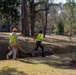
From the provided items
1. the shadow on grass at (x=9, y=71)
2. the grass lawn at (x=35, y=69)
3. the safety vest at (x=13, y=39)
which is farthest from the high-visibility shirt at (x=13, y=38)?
the shadow on grass at (x=9, y=71)

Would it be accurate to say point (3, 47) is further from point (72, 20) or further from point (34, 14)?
point (34, 14)

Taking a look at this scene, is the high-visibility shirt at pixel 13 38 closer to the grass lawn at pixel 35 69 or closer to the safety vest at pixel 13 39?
the safety vest at pixel 13 39

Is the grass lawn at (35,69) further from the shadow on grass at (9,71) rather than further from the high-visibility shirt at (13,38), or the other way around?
the high-visibility shirt at (13,38)

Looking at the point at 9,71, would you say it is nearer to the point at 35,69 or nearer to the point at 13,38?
the point at 35,69

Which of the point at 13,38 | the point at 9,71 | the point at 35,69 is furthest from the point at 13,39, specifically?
the point at 9,71

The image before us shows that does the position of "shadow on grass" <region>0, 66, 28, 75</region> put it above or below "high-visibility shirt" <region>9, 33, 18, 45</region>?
below

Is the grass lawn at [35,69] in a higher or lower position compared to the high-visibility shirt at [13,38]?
lower

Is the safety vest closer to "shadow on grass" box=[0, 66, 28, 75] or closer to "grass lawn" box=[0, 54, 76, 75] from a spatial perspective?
"grass lawn" box=[0, 54, 76, 75]

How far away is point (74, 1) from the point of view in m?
17.8

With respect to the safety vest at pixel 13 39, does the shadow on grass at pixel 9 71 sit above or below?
below

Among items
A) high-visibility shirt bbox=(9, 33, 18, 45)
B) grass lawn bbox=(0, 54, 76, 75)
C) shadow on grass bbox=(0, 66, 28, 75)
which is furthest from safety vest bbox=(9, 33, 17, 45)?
shadow on grass bbox=(0, 66, 28, 75)

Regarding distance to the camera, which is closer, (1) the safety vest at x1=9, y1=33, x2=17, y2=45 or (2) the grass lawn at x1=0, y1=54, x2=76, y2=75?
(2) the grass lawn at x1=0, y1=54, x2=76, y2=75

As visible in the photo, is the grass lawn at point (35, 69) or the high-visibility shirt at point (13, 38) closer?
the grass lawn at point (35, 69)

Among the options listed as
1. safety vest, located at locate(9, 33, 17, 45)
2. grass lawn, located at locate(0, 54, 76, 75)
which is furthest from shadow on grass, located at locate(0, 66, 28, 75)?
safety vest, located at locate(9, 33, 17, 45)
